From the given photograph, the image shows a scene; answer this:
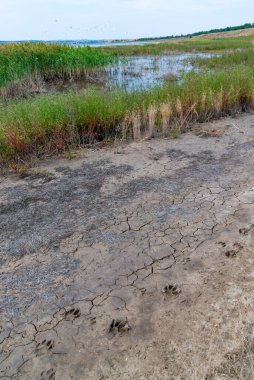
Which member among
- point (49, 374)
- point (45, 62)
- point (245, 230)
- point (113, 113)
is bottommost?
point (49, 374)

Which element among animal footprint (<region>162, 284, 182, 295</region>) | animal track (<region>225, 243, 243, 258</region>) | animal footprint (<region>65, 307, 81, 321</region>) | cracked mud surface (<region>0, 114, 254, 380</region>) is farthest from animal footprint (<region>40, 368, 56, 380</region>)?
animal track (<region>225, 243, 243, 258</region>)


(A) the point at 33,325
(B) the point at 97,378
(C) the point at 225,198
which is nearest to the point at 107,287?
(A) the point at 33,325

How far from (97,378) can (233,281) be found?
120 cm

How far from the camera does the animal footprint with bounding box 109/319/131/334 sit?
212 centimetres

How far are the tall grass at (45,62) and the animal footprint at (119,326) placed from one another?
10726 millimetres

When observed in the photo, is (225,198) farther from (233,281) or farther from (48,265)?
(48,265)

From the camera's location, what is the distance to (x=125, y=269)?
8.81 ft

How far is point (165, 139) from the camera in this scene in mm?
5742

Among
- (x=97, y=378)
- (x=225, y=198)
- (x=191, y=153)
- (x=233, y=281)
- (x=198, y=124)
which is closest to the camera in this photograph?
(x=97, y=378)

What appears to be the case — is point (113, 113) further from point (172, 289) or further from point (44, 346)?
point (44, 346)

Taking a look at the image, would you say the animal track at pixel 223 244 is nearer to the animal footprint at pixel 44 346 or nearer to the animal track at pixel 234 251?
the animal track at pixel 234 251

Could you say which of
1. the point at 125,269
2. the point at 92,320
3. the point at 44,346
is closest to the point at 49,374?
the point at 44,346

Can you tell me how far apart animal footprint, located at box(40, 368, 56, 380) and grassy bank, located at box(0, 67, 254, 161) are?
3496 mm

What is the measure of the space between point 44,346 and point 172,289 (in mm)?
954
